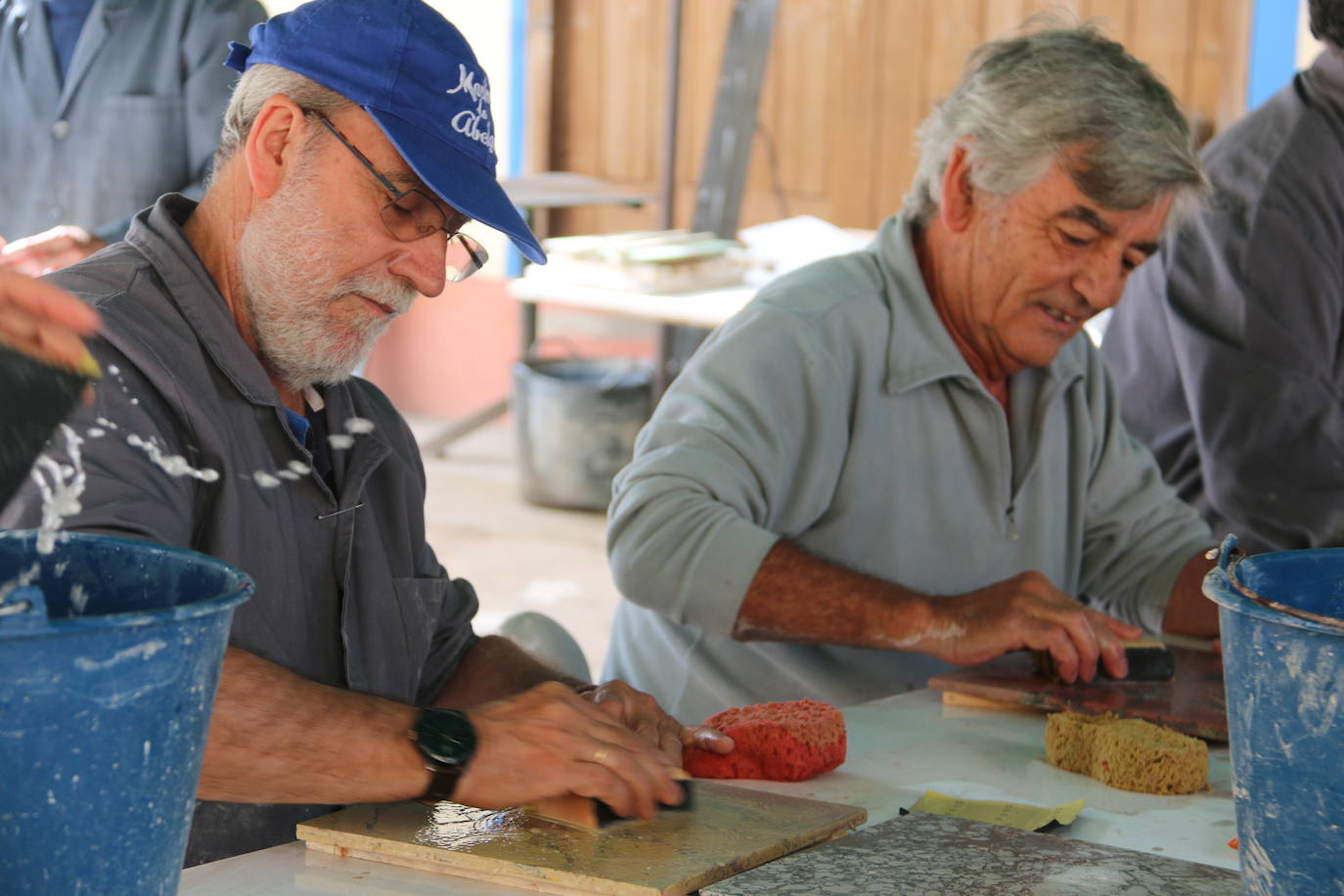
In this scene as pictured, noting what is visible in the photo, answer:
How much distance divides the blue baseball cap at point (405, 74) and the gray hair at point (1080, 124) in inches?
34.6

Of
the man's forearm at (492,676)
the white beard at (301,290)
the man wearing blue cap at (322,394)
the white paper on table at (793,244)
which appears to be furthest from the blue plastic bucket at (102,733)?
the white paper on table at (793,244)

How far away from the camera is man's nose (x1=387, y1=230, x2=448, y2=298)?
1761mm

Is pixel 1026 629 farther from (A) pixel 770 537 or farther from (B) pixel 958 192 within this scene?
(B) pixel 958 192

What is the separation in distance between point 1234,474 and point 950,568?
26.5 inches

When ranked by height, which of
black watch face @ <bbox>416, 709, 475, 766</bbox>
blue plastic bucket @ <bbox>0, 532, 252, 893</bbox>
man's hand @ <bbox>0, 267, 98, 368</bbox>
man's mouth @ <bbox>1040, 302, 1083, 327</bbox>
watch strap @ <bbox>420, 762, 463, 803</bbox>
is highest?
man's hand @ <bbox>0, 267, 98, 368</bbox>

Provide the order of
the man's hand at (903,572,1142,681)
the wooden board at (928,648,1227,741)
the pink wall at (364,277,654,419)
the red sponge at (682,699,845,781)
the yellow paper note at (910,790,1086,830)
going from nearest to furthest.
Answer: the yellow paper note at (910,790,1086,830)
the red sponge at (682,699,845,781)
the wooden board at (928,648,1227,741)
the man's hand at (903,572,1142,681)
the pink wall at (364,277,654,419)

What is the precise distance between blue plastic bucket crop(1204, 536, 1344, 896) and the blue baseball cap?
0.92 m

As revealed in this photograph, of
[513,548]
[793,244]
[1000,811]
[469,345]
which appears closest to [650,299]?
[793,244]

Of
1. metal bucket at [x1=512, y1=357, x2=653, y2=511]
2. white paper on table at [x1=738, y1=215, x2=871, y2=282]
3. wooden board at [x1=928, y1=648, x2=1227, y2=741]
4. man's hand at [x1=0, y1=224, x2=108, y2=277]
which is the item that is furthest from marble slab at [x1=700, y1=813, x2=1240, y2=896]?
metal bucket at [x1=512, y1=357, x2=653, y2=511]

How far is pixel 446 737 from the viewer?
1449mm

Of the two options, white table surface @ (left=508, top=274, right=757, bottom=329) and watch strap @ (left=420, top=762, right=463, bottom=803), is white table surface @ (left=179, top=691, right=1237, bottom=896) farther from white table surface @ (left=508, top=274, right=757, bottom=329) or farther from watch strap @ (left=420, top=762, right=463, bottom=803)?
white table surface @ (left=508, top=274, right=757, bottom=329)

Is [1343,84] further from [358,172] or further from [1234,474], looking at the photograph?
[358,172]

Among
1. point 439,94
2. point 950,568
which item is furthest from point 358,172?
point 950,568

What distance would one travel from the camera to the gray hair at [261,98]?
171 centimetres
